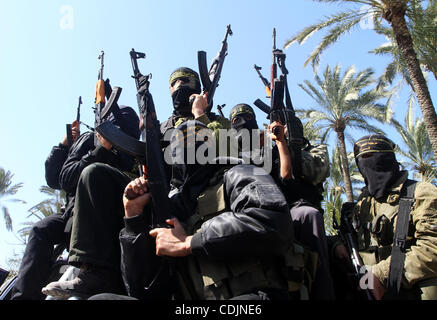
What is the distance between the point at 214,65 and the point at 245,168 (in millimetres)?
3658

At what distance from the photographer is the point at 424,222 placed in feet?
10.8

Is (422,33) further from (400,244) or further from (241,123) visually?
(400,244)

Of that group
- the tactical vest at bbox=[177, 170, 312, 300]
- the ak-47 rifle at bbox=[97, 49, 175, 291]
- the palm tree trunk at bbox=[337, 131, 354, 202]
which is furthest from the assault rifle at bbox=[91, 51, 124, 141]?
the palm tree trunk at bbox=[337, 131, 354, 202]

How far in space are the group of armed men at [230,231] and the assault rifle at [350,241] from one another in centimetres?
3

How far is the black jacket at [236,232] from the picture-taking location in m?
2.26

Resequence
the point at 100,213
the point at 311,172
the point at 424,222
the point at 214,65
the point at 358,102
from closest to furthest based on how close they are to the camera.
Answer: the point at 100,213
the point at 424,222
the point at 311,172
the point at 214,65
the point at 358,102

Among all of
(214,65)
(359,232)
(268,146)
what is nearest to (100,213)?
(268,146)

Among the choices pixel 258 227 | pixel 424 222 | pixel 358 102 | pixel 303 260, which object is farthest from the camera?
pixel 358 102

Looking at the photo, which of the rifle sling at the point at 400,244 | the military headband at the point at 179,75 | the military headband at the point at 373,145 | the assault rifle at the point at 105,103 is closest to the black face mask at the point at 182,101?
the military headband at the point at 179,75

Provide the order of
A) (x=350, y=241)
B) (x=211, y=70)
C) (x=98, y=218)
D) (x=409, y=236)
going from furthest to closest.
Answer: (x=211, y=70)
(x=350, y=241)
(x=409, y=236)
(x=98, y=218)

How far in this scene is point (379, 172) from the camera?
3.92 meters

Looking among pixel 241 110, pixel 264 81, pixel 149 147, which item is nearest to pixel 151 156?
pixel 149 147

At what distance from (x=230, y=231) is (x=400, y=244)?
1.78 metres
